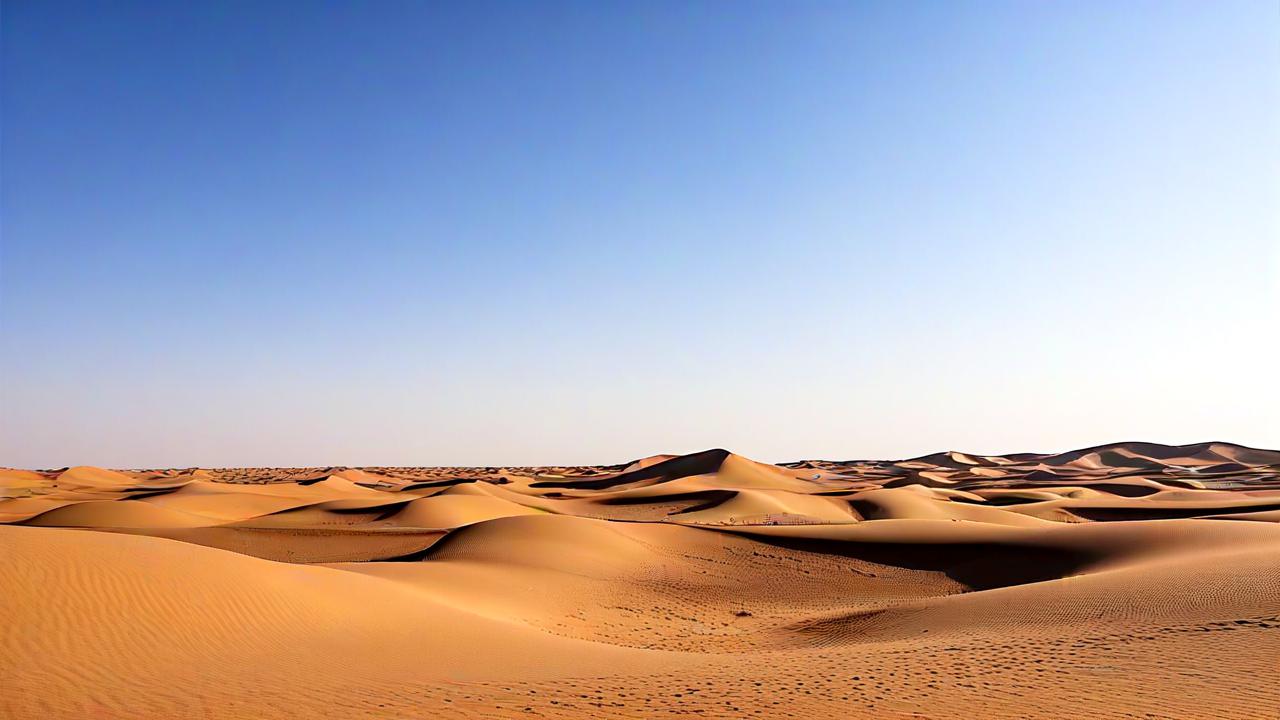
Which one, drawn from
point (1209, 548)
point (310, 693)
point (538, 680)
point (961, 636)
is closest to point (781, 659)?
point (961, 636)

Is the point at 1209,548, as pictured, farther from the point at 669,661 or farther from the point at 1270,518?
the point at 669,661

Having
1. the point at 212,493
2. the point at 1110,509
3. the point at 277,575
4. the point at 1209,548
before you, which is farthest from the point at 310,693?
the point at 212,493

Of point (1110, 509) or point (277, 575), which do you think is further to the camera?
point (1110, 509)

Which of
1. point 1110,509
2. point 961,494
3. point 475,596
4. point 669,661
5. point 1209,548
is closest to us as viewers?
point 669,661

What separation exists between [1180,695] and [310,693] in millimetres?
10778

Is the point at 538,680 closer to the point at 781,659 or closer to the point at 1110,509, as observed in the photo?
the point at 781,659

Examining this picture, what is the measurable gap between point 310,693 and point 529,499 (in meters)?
53.3

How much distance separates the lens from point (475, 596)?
20.4 meters

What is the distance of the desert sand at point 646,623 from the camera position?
9.44 metres

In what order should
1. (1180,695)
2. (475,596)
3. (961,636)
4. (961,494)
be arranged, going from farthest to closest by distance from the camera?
(961,494) → (475,596) → (961,636) → (1180,695)

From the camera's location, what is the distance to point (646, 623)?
65.9 feet

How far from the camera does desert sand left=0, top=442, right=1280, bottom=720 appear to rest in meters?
9.44

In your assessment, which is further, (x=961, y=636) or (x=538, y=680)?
(x=961, y=636)

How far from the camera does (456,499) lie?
48.1 meters
